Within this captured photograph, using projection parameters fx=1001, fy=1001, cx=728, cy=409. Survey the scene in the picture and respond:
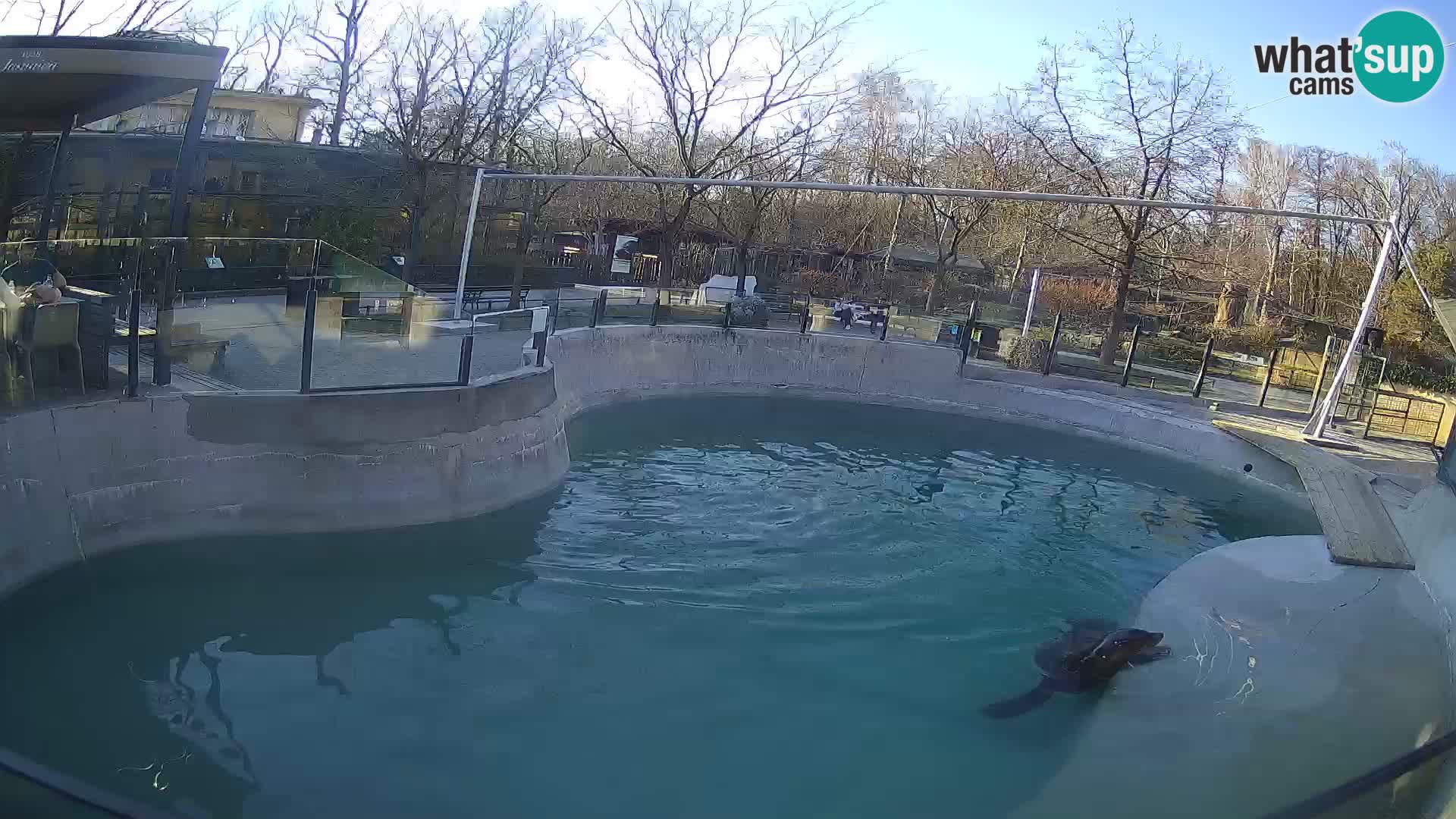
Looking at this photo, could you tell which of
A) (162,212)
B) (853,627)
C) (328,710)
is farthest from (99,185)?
(853,627)

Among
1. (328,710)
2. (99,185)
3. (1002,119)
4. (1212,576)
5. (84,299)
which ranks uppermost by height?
(1002,119)

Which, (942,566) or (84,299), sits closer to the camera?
(84,299)

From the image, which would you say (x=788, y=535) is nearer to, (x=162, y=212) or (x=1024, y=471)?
(x=1024, y=471)

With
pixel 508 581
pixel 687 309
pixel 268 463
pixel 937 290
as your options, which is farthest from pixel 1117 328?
pixel 268 463

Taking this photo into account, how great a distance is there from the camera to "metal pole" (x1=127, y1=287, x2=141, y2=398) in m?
9.42

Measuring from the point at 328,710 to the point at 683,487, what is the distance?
7714mm

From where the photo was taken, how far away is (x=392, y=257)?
26125mm

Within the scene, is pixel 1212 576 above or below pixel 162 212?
below

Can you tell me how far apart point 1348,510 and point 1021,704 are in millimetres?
5641

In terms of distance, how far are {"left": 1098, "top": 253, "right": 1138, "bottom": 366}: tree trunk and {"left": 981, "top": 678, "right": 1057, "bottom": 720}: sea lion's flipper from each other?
17.5 meters

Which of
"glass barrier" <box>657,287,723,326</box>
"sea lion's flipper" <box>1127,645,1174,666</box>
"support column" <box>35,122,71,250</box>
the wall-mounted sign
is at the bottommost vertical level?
"sea lion's flipper" <box>1127,645,1174,666</box>

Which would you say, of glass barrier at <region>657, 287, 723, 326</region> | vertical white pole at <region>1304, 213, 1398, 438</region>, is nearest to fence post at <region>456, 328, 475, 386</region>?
glass barrier at <region>657, 287, 723, 326</region>

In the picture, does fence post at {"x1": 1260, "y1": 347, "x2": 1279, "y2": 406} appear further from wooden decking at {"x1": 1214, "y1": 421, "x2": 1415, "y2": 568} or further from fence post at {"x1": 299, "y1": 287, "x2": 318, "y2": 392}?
fence post at {"x1": 299, "y1": 287, "x2": 318, "y2": 392}

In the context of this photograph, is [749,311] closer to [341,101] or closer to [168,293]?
[168,293]
